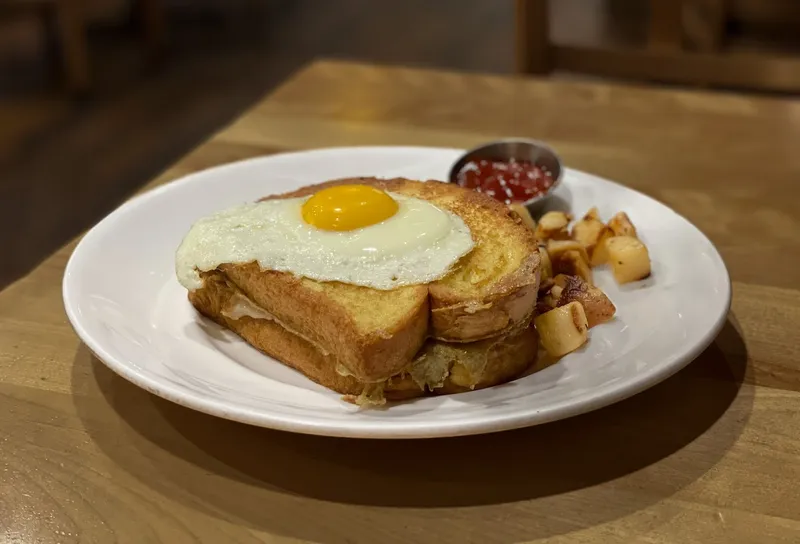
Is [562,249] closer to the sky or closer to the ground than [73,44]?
closer to the sky

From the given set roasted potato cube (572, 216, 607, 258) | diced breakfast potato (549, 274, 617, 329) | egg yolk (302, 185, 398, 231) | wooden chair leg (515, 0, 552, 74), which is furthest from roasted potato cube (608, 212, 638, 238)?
wooden chair leg (515, 0, 552, 74)

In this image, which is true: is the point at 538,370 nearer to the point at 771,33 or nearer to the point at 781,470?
the point at 781,470

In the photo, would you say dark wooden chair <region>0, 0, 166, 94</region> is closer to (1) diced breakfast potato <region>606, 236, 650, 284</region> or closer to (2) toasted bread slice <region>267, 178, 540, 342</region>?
(2) toasted bread slice <region>267, 178, 540, 342</region>

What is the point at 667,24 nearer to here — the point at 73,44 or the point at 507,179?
the point at 507,179

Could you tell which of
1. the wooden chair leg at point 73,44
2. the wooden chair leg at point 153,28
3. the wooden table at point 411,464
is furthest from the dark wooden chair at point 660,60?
the wooden chair leg at point 153,28

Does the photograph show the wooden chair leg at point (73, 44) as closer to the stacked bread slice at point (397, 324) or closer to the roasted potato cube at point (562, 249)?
the stacked bread slice at point (397, 324)

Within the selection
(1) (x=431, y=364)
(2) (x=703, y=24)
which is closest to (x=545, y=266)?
(1) (x=431, y=364)
